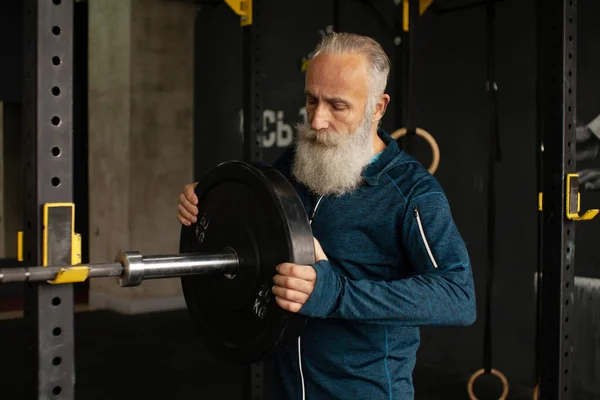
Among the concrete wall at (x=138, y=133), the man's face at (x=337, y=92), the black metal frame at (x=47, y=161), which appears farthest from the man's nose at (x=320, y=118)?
the concrete wall at (x=138, y=133)

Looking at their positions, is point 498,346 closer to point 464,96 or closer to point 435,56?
point 464,96

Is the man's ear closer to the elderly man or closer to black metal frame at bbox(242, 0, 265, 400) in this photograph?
the elderly man

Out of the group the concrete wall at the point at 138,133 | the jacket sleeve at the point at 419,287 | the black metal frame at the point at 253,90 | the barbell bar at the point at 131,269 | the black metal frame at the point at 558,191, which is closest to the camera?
the barbell bar at the point at 131,269

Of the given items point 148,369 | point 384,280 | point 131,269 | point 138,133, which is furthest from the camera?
point 138,133

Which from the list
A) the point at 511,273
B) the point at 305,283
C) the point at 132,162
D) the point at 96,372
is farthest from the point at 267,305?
the point at 132,162

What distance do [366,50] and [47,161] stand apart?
2.31 ft

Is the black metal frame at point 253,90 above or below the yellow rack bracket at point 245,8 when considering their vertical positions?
below

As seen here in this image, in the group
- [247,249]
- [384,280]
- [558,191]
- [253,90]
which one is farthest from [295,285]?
[253,90]

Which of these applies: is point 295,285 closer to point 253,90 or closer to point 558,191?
point 558,191

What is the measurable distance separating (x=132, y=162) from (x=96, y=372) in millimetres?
2253

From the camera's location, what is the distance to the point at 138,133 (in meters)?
5.74

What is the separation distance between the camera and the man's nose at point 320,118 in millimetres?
1441

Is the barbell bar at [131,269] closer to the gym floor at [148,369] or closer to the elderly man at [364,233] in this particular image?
the elderly man at [364,233]

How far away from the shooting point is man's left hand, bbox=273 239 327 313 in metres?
1.18
